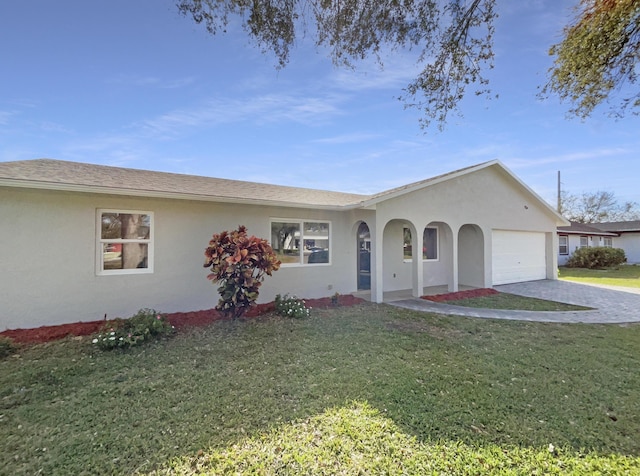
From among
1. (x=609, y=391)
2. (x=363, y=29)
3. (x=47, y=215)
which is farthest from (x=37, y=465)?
(x=363, y=29)

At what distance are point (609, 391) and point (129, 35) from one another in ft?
36.7

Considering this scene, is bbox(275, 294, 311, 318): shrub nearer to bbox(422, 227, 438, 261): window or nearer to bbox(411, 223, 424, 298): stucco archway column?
bbox(411, 223, 424, 298): stucco archway column

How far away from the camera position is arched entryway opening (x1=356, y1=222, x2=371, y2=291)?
38.1ft

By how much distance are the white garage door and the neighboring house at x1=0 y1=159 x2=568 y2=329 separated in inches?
5.7

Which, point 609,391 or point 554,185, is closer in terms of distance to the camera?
point 609,391

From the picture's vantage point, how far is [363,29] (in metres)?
5.48

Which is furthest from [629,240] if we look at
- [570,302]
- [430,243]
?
[430,243]

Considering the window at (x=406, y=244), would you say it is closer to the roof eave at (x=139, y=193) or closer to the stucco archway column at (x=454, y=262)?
the stucco archway column at (x=454, y=262)

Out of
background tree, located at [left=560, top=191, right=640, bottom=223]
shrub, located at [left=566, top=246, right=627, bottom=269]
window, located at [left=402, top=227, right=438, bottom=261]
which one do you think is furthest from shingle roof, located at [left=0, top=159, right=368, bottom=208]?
background tree, located at [left=560, top=191, right=640, bottom=223]

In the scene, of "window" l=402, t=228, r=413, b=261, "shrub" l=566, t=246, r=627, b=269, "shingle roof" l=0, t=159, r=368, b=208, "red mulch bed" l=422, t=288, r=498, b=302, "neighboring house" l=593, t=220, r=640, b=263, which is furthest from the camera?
"neighboring house" l=593, t=220, r=640, b=263

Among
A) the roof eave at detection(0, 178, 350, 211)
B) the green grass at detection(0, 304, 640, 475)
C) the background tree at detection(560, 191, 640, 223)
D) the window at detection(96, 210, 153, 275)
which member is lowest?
the green grass at detection(0, 304, 640, 475)

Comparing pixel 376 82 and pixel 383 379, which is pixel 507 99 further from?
pixel 383 379

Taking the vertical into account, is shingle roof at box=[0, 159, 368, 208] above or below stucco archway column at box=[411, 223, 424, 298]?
above

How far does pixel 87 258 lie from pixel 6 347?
2.19m
